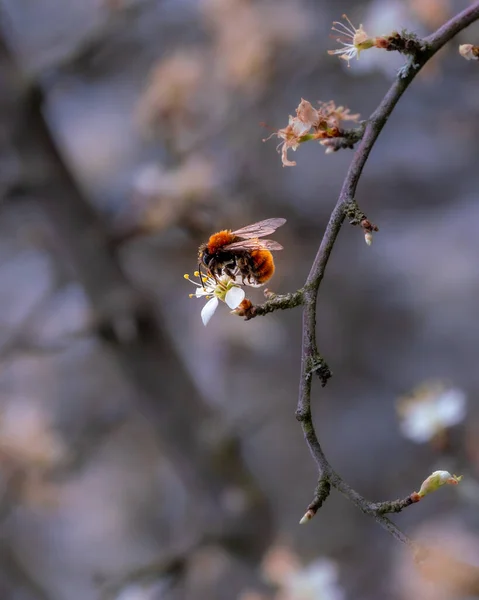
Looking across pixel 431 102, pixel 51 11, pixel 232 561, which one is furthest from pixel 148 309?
pixel 51 11

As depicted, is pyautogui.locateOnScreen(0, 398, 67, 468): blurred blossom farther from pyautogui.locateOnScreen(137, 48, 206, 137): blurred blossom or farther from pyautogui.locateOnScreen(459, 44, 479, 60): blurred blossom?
pyautogui.locateOnScreen(459, 44, 479, 60): blurred blossom

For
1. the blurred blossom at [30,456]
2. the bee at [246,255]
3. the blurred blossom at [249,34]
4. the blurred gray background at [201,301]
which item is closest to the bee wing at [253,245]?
the bee at [246,255]

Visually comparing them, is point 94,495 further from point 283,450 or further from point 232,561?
point 232,561

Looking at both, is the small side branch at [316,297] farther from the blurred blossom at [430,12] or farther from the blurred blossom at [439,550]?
the blurred blossom at [430,12]

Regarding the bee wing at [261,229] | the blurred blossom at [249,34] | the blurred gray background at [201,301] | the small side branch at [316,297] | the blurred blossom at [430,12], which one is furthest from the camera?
the blurred blossom at [249,34]

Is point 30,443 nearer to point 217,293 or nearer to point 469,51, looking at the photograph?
point 217,293
